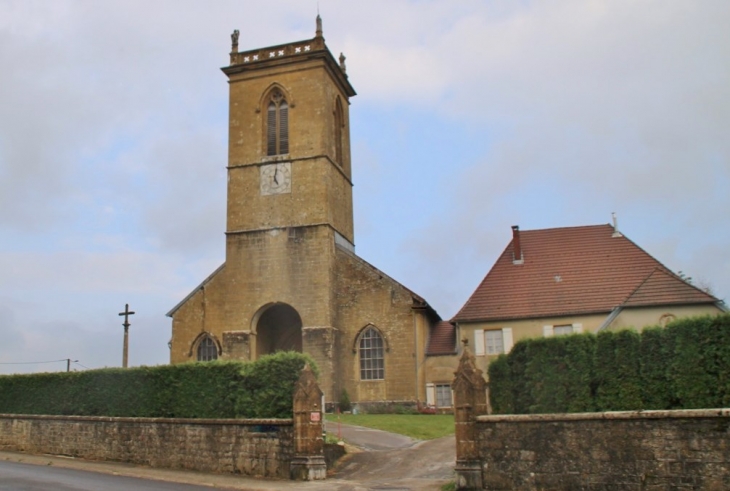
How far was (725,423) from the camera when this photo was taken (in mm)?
11867

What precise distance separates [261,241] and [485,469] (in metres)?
20.5

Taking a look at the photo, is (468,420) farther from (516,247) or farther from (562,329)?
(516,247)

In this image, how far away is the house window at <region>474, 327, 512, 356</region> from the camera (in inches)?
1167

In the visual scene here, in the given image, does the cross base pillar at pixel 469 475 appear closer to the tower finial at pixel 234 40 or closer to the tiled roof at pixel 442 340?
the tiled roof at pixel 442 340

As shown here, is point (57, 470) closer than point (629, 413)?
No

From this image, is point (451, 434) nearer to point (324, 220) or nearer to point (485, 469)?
point (485, 469)

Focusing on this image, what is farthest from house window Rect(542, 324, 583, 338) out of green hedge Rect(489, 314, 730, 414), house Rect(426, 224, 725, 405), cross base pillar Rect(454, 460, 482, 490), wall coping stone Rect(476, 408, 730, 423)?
cross base pillar Rect(454, 460, 482, 490)

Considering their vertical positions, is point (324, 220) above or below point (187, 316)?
above

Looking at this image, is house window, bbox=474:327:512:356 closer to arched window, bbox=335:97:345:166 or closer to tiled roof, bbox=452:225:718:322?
tiled roof, bbox=452:225:718:322

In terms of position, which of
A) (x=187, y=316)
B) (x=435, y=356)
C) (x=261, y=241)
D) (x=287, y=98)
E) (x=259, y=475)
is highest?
(x=287, y=98)

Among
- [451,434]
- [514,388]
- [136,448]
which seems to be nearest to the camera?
[514,388]

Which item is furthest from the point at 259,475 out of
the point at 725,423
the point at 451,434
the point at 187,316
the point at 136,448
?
the point at 187,316

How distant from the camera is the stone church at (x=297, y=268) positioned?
103 ft

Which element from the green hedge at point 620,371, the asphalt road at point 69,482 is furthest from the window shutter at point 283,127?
the green hedge at point 620,371
